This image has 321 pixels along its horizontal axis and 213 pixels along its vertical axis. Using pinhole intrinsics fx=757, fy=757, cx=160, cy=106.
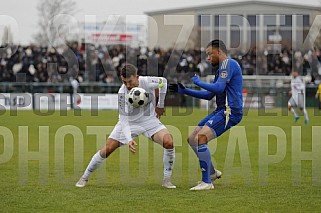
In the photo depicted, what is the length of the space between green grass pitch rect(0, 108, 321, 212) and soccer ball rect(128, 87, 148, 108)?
1259 mm

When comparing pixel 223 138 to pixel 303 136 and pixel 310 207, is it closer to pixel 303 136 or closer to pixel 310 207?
pixel 303 136

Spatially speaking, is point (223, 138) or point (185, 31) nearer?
point (223, 138)

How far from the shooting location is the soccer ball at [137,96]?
36.1 feet

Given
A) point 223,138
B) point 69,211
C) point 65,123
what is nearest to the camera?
point 69,211

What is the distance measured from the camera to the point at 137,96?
1100 cm

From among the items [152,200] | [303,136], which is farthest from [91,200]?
[303,136]

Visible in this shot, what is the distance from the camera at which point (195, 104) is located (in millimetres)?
43406

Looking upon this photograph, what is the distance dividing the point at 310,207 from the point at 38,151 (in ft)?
28.3

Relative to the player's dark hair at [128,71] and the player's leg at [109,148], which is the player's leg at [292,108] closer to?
the player's leg at [109,148]

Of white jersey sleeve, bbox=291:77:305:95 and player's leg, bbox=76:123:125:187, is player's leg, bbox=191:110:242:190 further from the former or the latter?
white jersey sleeve, bbox=291:77:305:95

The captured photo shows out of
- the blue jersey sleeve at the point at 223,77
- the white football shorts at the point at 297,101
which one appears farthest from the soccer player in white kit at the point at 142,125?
the white football shorts at the point at 297,101

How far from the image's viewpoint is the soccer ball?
1099cm

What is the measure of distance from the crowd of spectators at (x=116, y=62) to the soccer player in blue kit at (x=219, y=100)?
80.7 feet

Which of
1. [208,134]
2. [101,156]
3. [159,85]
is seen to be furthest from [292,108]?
[101,156]
